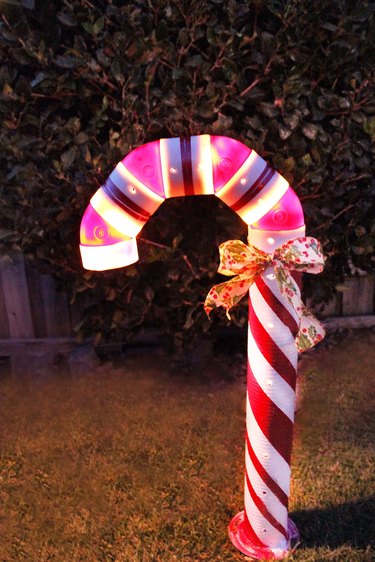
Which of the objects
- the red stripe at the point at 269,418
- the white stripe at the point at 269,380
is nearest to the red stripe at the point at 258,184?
the white stripe at the point at 269,380

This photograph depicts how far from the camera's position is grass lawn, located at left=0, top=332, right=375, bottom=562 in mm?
3281

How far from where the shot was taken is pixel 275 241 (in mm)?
2678

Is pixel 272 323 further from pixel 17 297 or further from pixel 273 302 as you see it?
pixel 17 297

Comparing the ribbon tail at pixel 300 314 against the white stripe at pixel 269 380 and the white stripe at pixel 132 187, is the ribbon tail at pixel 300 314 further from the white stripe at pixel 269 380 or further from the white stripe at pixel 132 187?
the white stripe at pixel 132 187

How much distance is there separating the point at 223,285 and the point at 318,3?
211 centimetres

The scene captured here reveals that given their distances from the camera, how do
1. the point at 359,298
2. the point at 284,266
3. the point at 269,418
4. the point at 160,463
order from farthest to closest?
1. the point at 359,298
2. the point at 160,463
3. the point at 269,418
4. the point at 284,266

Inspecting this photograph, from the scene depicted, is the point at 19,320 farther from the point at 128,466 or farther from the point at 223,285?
the point at 223,285

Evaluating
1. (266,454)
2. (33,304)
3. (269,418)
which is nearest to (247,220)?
(269,418)

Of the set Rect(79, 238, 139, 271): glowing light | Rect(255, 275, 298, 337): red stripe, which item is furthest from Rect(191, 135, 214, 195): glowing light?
Rect(255, 275, 298, 337): red stripe

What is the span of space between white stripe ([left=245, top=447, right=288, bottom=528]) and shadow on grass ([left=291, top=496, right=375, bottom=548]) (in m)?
0.32

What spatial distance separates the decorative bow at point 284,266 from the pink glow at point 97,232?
0.53 metres

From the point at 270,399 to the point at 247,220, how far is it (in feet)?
3.02

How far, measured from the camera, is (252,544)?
314 centimetres

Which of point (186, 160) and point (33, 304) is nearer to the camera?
point (186, 160)
